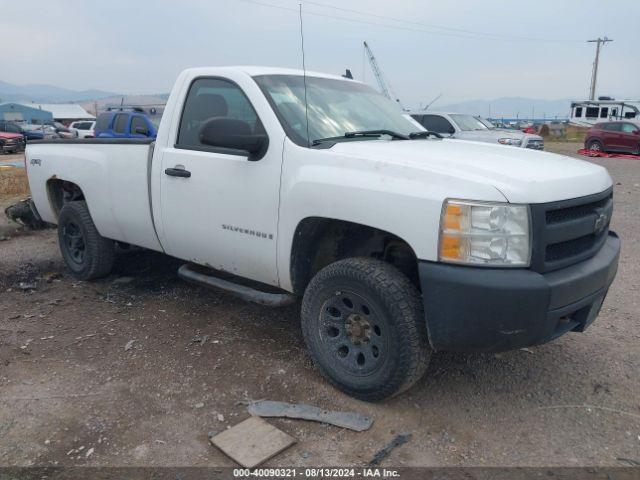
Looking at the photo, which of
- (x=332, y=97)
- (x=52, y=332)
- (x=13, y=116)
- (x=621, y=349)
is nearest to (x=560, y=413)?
(x=621, y=349)

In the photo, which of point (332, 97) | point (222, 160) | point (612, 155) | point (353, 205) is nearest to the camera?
point (353, 205)

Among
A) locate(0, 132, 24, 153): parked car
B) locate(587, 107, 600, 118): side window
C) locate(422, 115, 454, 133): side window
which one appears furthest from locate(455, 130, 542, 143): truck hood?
locate(587, 107, 600, 118): side window

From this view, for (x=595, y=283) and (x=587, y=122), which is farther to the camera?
(x=587, y=122)

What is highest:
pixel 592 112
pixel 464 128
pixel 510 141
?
pixel 592 112

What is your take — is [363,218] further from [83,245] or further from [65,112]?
[65,112]

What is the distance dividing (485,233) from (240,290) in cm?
184

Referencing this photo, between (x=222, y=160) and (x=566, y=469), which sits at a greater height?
(x=222, y=160)

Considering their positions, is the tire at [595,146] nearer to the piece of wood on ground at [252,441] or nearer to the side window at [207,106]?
the side window at [207,106]

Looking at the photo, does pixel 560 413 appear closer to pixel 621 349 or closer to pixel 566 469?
pixel 566 469

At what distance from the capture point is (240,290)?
3875 mm

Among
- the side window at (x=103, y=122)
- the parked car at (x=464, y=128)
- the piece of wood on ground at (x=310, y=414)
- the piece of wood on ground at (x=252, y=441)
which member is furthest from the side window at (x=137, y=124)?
the piece of wood on ground at (x=252, y=441)

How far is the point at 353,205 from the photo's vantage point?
119 inches

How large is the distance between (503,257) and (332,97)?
1897mm

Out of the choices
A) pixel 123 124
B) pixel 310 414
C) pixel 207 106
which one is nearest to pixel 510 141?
pixel 123 124
